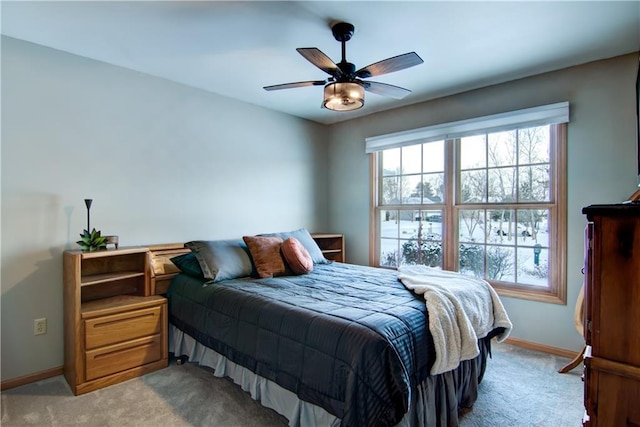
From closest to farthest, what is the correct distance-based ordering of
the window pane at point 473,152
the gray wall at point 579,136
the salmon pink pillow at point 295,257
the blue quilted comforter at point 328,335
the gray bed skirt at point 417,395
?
1. the blue quilted comforter at point 328,335
2. the gray bed skirt at point 417,395
3. the gray wall at point 579,136
4. the salmon pink pillow at point 295,257
5. the window pane at point 473,152

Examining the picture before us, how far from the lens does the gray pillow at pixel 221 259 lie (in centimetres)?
282

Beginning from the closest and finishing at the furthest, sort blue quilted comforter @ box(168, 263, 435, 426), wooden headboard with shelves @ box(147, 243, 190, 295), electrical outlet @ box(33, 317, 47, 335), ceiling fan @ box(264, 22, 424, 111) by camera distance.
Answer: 1. blue quilted comforter @ box(168, 263, 435, 426)
2. ceiling fan @ box(264, 22, 424, 111)
3. electrical outlet @ box(33, 317, 47, 335)
4. wooden headboard with shelves @ box(147, 243, 190, 295)

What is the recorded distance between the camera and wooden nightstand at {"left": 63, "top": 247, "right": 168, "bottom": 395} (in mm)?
2367

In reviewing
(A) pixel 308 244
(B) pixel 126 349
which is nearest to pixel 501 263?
(A) pixel 308 244

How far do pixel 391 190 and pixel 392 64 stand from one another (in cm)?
232

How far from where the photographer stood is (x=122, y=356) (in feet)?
8.29

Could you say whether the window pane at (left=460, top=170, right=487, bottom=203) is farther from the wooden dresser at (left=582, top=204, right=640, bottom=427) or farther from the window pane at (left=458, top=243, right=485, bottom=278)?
the wooden dresser at (left=582, top=204, right=640, bottom=427)

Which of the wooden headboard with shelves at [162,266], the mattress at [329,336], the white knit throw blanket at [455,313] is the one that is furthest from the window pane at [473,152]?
the wooden headboard with shelves at [162,266]

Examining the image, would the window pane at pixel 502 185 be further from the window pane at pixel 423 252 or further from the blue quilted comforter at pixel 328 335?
the blue quilted comforter at pixel 328 335

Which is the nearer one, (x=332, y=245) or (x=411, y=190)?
(x=411, y=190)

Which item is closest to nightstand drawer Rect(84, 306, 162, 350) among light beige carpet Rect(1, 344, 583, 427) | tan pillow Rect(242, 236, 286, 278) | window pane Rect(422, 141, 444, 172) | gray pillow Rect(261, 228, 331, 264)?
light beige carpet Rect(1, 344, 583, 427)

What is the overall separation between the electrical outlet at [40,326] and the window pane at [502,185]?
13.5 feet

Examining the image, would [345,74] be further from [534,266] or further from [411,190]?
[534,266]

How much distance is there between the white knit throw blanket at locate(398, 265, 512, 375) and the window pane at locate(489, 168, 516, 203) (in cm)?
127
